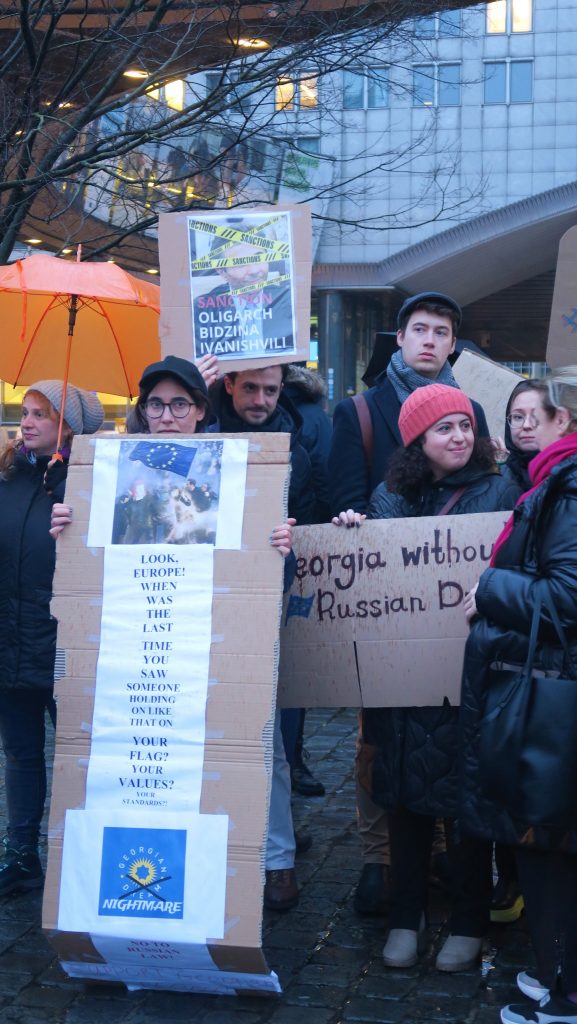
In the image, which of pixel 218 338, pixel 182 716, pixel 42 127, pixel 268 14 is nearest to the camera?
pixel 182 716

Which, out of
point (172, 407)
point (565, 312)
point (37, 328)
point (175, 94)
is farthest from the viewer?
point (175, 94)

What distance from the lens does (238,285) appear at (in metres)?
4.69

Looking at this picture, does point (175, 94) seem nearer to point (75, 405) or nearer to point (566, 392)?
point (75, 405)

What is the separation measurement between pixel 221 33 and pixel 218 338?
435cm

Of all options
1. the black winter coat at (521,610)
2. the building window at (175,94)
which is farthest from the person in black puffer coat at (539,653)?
the building window at (175,94)

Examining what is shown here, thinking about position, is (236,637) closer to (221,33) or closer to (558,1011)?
(558,1011)

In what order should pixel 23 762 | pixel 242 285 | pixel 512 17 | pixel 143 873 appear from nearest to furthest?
pixel 143 873 < pixel 242 285 < pixel 23 762 < pixel 512 17

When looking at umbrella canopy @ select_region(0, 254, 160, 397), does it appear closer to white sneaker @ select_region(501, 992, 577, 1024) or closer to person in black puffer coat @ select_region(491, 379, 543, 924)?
person in black puffer coat @ select_region(491, 379, 543, 924)

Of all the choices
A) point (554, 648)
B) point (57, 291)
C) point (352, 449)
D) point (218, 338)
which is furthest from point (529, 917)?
point (57, 291)

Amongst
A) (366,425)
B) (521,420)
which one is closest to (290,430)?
(366,425)

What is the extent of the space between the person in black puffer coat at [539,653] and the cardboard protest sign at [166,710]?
24.5 inches

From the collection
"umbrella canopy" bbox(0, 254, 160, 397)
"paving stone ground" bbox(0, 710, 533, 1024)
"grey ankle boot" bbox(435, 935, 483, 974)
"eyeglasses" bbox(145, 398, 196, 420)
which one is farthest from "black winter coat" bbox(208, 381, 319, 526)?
"grey ankle boot" bbox(435, 935, 483, 974)

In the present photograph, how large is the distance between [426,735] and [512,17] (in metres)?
32.3

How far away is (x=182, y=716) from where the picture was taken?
151 inches
